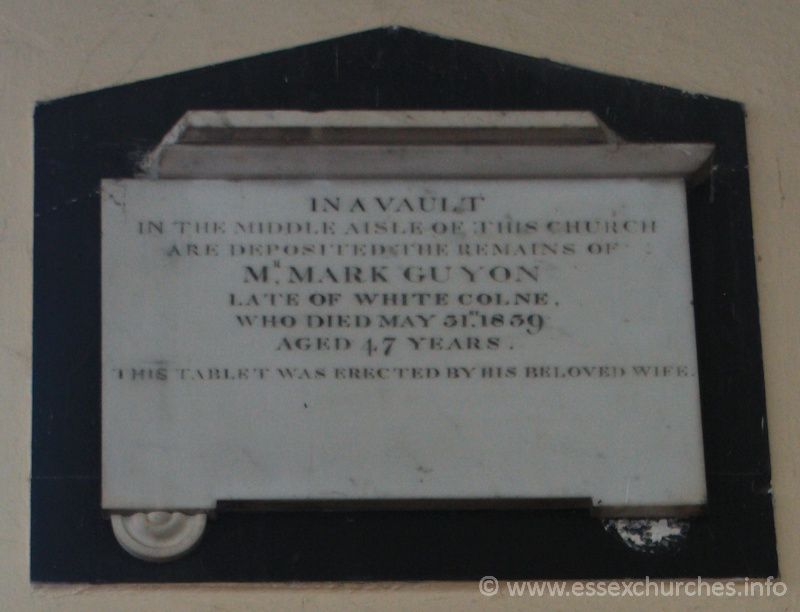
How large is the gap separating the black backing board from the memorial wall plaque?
7cm

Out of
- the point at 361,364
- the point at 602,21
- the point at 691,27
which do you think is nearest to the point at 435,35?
the point at 602,21

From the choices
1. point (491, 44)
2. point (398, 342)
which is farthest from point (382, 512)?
point (491, 44)

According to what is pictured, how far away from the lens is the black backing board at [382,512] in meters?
3.04

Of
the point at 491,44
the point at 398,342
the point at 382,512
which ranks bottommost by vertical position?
the point at 382,512

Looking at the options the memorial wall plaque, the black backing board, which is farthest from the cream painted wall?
the memorial wall plaque

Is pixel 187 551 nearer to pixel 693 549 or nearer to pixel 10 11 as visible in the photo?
pixel 693 549

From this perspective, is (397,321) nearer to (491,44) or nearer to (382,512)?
(382,512)

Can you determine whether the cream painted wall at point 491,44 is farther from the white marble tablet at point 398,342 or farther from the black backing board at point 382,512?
the white marble tablet at point 398,342

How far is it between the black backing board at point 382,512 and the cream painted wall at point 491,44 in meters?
0.04

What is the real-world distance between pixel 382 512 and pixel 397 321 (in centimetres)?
42

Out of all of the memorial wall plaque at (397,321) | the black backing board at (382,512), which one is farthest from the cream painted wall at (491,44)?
the memorial wall plaque at (397,321)

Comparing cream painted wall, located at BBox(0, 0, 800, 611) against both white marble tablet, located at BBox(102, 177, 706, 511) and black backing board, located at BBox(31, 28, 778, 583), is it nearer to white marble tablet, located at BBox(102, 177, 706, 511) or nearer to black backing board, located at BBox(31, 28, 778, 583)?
black backing board, located at BBox(31, 28, 778, 583)

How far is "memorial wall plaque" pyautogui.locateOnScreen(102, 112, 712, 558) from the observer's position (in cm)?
304

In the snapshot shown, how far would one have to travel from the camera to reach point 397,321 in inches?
123
